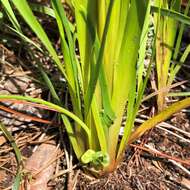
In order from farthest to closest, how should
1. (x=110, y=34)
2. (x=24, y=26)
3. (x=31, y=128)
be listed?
(x=24, y=26), (x=31, y=128), (x=110, y=34)

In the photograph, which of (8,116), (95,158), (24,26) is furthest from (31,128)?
(24,26)

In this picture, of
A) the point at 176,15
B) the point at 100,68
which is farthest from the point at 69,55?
the point at 176,15

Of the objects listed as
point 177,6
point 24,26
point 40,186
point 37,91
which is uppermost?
point 177,6

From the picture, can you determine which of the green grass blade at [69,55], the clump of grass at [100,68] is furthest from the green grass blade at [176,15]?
the green grass blade at [69,55]

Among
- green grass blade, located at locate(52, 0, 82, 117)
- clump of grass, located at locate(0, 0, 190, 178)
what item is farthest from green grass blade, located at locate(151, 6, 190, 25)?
green grass blade, located at locate(52, 0, 82, 117)

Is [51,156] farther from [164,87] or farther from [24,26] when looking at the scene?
[24,26]

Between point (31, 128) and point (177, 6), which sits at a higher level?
point (177, 6)

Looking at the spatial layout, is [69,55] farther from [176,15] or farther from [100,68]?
[176,15]

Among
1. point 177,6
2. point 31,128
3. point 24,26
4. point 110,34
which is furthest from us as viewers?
point 24,26

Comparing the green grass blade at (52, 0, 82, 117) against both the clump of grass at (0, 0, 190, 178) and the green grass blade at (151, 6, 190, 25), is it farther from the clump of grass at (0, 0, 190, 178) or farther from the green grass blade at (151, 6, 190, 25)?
the green grass blade at (151, 6, 190, 25)

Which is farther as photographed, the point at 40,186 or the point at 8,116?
the point at 8,116

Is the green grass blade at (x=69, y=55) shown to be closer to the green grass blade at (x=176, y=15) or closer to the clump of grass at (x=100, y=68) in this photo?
the clump of grass at (x=100, y=68)
